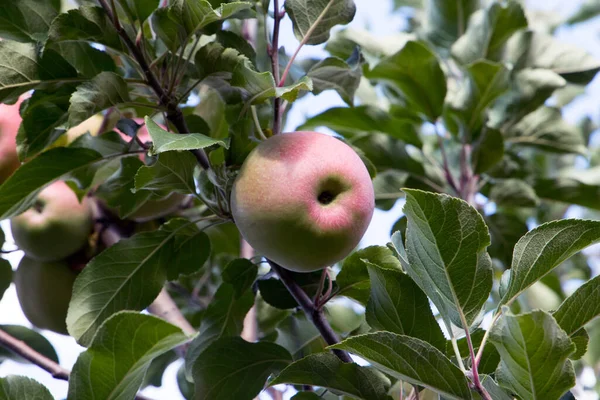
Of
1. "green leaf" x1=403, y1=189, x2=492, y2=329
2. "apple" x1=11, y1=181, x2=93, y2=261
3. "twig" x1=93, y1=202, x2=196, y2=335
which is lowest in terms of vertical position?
"twig" x1=93, y1=202, x2=196, y2=335

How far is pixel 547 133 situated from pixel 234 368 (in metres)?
1.20

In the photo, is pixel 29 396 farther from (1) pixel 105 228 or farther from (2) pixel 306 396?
(1) pixel 105 228

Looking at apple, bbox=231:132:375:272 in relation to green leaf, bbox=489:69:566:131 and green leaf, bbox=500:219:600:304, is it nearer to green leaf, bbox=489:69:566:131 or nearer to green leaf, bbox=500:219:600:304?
green leaf, bbox=500:219:600:304

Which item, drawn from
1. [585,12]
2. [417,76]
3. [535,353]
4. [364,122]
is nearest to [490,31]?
[417,76]

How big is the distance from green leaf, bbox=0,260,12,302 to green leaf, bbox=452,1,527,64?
1.21 metres

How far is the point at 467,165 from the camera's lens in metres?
1.83

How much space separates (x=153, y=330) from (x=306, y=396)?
321 mm

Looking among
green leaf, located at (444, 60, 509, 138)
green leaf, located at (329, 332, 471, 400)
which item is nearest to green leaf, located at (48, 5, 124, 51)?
green leaf, located at (329, 332, 471, 400)

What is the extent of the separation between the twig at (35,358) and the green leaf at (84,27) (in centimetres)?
51

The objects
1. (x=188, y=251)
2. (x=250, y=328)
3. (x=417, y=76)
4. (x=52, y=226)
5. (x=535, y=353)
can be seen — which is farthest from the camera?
(x=417, y=76)

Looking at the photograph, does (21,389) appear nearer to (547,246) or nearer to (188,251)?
(188,251)

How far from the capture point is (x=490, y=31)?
1843 millimetres

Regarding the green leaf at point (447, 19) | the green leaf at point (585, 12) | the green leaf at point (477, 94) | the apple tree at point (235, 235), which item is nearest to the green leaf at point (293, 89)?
the apple tree at point (235, 235)

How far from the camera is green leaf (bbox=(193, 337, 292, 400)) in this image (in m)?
1.05
